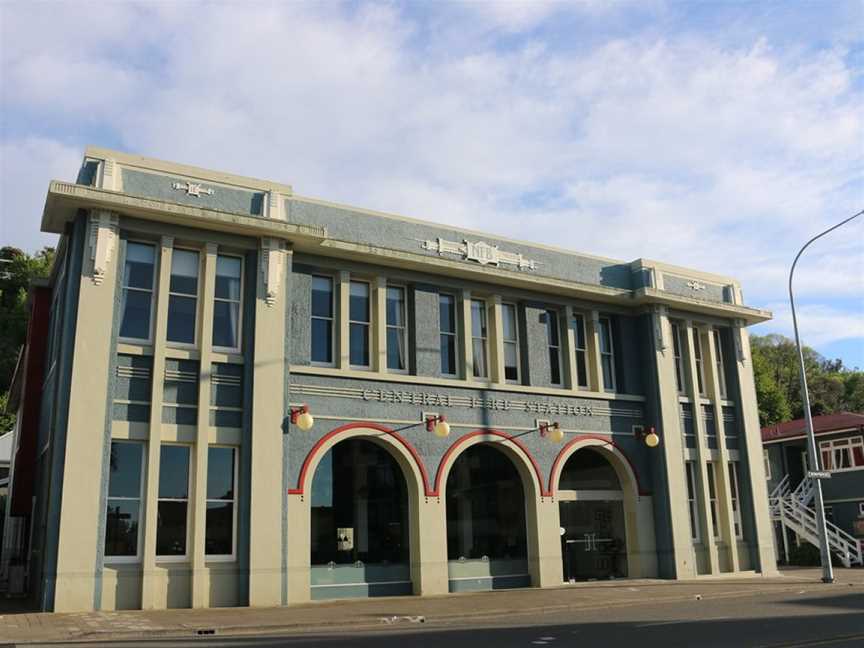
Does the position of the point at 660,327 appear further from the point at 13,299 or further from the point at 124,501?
the point at 13,299

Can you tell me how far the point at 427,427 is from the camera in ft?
72.1

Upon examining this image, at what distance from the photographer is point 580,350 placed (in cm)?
2605

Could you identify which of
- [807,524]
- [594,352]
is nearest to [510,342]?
[594,352]

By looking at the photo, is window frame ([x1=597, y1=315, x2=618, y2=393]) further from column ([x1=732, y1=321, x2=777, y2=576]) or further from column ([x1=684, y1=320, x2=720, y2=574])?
column ([x1=732, y1=321, x2=777, y2=576])

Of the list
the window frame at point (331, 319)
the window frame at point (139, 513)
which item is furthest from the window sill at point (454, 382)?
the window frame at point (139, 513)

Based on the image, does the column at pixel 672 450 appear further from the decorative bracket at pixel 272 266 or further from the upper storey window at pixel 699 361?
the decorative bracket at pixel 272 266

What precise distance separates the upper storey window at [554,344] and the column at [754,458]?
278 inches

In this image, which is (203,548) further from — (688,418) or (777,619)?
(688,418)

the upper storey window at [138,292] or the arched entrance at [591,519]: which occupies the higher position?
the upper storey window at [138,292]

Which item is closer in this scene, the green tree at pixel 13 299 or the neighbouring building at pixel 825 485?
Answer: the neighbouring building at pixel 825 485

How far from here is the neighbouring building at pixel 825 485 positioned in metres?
34.4

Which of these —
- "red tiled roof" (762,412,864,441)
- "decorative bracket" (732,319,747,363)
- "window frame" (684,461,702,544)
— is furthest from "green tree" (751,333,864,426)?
"window frame" (684,461,702,544)

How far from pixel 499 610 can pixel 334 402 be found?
6434 millimetres

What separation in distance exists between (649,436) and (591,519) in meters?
2.96
